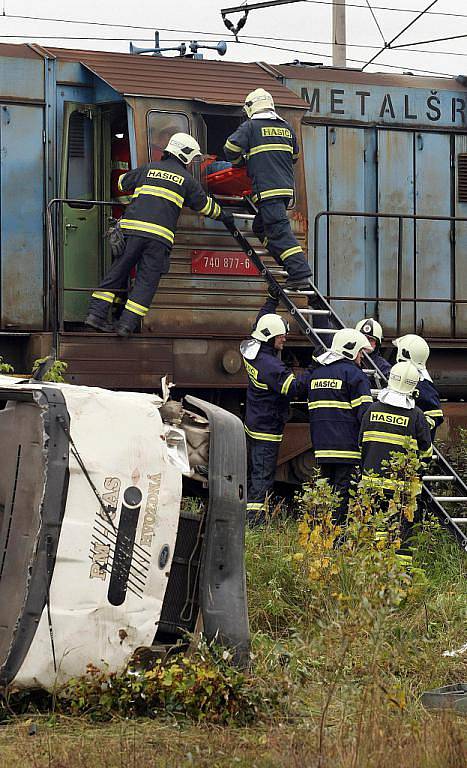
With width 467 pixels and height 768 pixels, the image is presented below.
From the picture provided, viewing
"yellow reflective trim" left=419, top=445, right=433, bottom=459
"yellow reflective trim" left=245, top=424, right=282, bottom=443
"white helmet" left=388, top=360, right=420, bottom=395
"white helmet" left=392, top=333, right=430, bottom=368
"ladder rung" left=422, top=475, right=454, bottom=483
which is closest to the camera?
"yellow reflective trim" left=419, top=445, right=433, bottom=459

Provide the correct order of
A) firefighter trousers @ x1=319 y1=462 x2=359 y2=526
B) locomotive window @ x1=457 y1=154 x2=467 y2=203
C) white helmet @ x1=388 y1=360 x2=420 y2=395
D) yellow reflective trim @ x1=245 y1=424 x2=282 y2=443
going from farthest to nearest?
locomotive window @ x1=457 y1=154 x2=467 y2=203 < yellow reflective trim @ x1=245 y1=424 x2=282 y2=443 < firefighter trousers @ x1=319 y1=462 x2=359 y2=526 < white helmet @ x1=388 y1=360 x2=420 y2=395

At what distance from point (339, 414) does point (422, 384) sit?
2.39ft

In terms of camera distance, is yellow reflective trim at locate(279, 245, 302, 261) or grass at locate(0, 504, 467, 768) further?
yellow reflective trim at locate(279, 245, 302, 261)

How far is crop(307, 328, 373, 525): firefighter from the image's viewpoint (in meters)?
9.14

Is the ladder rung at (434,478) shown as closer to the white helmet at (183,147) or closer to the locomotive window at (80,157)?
the white helmet at (183,147)

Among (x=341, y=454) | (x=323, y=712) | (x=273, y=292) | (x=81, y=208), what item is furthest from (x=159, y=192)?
(x=323, y=712)

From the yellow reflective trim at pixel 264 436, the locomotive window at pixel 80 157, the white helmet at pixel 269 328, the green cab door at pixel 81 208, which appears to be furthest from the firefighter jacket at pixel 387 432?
the locomotive window at pixel 80 157

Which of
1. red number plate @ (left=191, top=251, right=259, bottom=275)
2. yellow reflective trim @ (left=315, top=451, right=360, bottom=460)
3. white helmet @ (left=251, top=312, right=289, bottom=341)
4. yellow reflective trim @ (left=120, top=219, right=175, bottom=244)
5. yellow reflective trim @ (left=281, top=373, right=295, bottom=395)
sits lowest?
yellow reflective trim @ (left=315, top=451, right=360, bottom=460)

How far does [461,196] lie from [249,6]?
4.86 m

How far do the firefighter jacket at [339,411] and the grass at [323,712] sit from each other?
2171 millimetres

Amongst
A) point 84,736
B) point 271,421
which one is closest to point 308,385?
point 271,421

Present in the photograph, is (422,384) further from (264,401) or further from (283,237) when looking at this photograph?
(283,237)

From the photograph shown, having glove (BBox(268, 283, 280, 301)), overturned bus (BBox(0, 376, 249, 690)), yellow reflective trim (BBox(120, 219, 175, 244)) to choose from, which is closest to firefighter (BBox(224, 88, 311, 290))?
glove (BBox(268, 283, 280, 301))

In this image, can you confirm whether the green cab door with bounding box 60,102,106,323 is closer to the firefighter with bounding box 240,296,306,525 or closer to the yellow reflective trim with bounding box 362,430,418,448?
the firefighter with bounding box 240,296,306,525
